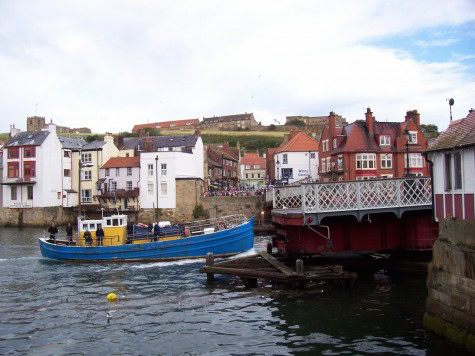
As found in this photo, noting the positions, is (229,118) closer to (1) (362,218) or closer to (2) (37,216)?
(2) (37,216)

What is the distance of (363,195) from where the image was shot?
2352 centimetres

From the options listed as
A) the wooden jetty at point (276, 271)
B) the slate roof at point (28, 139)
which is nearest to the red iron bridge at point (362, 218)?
the wooden jetty at point (276, 271)

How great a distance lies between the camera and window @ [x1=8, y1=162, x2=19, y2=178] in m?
70.9

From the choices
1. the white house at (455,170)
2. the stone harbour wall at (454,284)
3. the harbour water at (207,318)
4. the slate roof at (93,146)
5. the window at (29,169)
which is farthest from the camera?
the slate roof at (93,146)

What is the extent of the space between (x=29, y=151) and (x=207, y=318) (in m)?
60.6

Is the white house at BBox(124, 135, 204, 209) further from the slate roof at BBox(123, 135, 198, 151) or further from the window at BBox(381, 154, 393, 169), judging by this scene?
the window at BBox(381, 154, 393, 169)

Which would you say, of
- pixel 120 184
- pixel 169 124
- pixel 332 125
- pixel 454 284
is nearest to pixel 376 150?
pixel 332 125

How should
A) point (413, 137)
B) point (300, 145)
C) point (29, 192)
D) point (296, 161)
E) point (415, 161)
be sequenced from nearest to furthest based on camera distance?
point (415, 161), point (413, 137), point (29, 192), point (296, 161), point (300, 145)

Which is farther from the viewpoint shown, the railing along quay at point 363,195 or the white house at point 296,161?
the white house at point 296,161

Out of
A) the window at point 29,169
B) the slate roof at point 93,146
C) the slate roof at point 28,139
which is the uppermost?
the slate roof at point 28,139

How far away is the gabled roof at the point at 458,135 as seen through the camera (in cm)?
1466

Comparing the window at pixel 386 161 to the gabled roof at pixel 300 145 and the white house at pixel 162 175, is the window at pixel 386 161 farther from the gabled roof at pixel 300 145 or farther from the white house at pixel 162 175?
the white house at pixel 162 175

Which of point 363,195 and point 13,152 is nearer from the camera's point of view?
point 363,195

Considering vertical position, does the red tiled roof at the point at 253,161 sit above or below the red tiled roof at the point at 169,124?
below
